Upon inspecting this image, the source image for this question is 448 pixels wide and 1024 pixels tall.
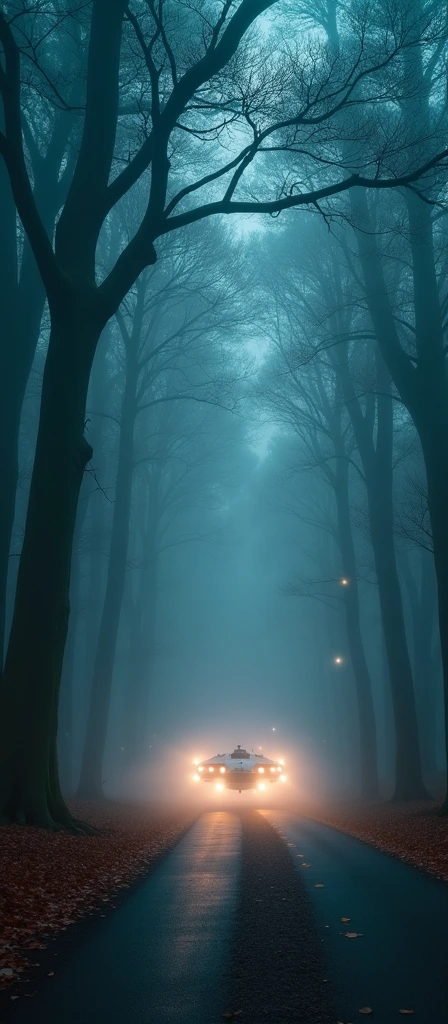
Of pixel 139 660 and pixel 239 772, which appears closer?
pixel 239 772

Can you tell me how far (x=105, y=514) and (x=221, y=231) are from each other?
665 inches

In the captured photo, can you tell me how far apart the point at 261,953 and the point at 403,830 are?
A: 823 cm

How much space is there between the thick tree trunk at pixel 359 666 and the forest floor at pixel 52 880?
13.2 m

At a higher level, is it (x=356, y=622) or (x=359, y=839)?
(x=356, y=622)

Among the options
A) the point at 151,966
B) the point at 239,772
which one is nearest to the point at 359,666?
the point at 239,772

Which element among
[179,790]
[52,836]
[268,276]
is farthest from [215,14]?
[179,790]

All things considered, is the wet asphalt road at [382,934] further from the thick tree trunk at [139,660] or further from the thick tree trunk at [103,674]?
the thick tree trunk at [139,660]

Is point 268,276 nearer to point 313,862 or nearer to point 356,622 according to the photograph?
point 356,622

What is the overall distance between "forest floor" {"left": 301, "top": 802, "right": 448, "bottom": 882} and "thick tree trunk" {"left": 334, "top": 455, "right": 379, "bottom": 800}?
544cm

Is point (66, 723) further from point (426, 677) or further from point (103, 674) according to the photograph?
point (426, 677)

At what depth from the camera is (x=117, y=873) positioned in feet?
27.7

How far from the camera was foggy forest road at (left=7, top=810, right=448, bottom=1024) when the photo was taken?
409 centimetres

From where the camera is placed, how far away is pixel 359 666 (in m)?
25.9

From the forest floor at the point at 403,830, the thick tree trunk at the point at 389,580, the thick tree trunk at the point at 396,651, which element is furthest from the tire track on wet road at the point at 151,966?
the thick tree trunk at the point at 389,580
